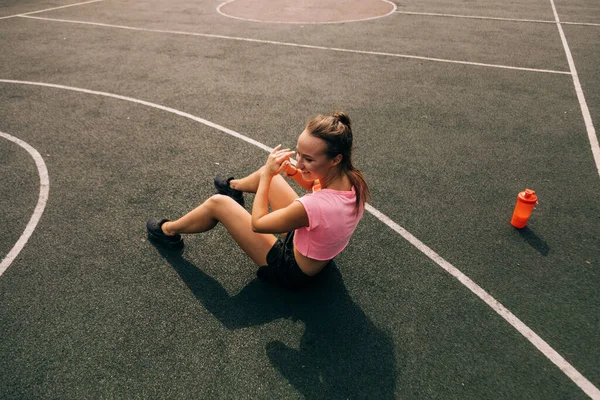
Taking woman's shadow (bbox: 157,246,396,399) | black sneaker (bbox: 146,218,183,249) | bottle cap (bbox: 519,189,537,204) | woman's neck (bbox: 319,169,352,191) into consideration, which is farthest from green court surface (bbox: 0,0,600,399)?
woman's neck (bbox: 319,169,352,191)

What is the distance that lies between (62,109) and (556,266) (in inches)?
306

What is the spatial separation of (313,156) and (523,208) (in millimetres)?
2856

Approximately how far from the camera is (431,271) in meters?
4.32

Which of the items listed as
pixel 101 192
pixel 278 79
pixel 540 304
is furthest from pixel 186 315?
pixel 278 79

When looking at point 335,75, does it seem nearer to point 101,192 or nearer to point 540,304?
point 101,192

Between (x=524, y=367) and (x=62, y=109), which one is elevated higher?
(x=62, y=109)

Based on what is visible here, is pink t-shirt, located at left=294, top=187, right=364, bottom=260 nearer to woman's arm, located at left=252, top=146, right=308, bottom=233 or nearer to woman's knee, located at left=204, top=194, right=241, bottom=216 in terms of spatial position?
woman's arm, located at left=252, top=146, right=308, bottom=233

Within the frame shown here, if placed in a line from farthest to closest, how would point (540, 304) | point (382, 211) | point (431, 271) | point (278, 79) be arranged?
point (278, 79) → point (382, 211) → point (431, 271) → point (540, 304)

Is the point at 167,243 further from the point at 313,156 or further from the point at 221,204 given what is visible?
the point at 313,156

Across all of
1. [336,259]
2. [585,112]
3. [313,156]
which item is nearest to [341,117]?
[313,156]

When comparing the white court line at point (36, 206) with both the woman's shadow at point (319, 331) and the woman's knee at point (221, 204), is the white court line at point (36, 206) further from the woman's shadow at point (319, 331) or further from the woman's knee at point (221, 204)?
the woman's knee at point (221, 204)

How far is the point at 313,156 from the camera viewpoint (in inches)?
125

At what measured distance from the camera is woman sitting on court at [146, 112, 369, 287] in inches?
124

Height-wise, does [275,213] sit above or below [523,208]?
above
